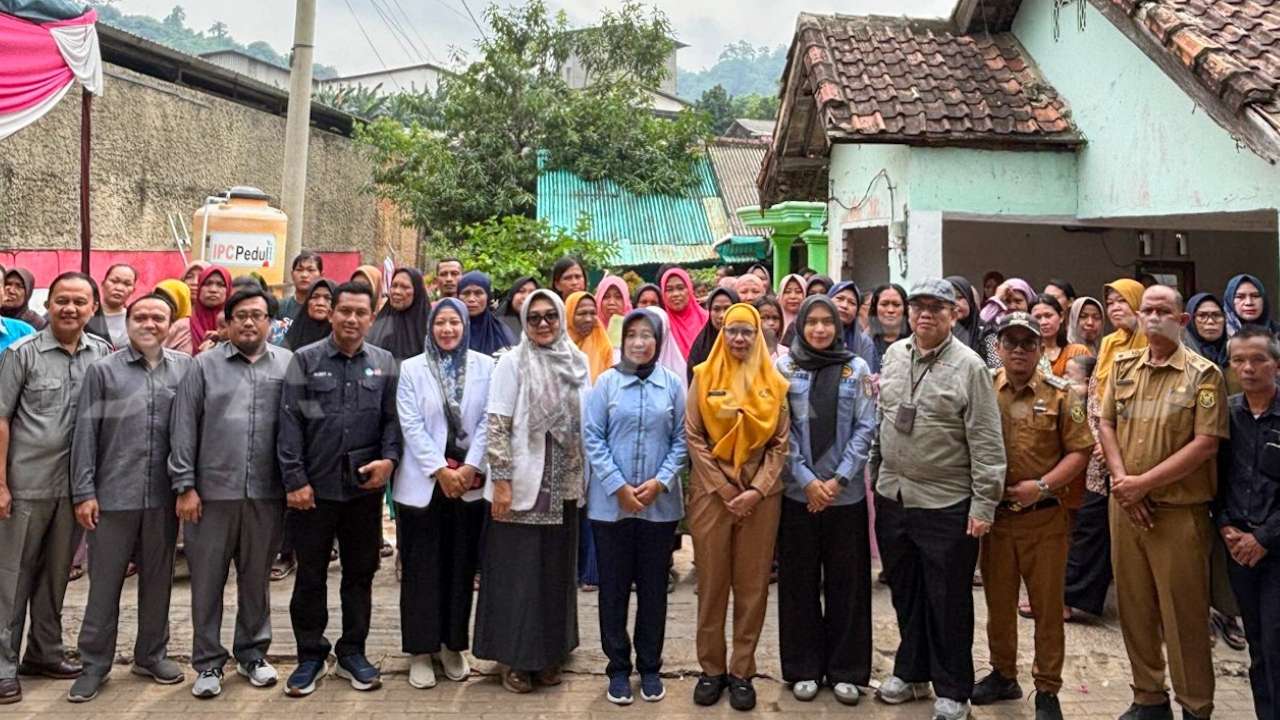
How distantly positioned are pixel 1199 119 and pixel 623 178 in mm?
13706

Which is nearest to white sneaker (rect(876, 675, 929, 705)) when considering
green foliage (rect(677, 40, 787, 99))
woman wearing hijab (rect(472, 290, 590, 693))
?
woman wearing hijab (rect(472, 290, 590, 693))

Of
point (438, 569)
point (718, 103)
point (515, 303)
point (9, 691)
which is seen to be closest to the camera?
point (9, 691)

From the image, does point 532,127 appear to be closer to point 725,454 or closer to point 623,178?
point 623,178

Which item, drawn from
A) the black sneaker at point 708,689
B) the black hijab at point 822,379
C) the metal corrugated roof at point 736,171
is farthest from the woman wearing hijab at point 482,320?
the metal corrugated roof at point 736,171

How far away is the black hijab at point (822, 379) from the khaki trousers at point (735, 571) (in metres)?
0.33

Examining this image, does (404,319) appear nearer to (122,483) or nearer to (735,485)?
(122,483)

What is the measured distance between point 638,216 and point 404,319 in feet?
43.9

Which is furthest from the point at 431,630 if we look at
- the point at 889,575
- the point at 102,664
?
the point at 889,575

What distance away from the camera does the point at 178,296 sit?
236 inches

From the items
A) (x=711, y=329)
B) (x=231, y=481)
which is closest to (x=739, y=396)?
(x=711, y=329)

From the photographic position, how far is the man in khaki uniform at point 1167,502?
3834mm

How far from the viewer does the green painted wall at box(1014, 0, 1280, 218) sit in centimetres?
598

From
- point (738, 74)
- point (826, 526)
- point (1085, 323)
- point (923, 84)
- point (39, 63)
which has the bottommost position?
point (826, 526)

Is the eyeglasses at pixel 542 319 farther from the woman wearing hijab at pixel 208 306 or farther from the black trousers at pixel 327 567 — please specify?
the woman wearing hijab at pixel 208 306
